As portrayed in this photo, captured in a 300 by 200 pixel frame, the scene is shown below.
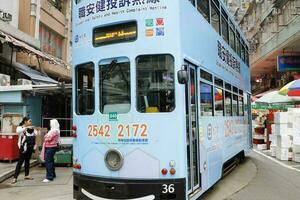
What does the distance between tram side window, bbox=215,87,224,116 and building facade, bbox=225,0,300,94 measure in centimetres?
1403

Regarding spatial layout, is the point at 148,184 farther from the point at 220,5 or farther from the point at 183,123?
the point at 220,5

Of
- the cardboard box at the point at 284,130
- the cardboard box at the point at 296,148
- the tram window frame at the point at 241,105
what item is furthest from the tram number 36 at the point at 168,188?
the cardboard box at the point at 284,130

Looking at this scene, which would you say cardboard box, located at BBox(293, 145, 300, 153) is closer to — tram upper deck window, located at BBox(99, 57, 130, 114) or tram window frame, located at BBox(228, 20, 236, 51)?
tram window frame, located at BBox(228, 20, 236, 51)

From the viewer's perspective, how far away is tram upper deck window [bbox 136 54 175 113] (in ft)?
18.4

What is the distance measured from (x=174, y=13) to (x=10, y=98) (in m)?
8.70

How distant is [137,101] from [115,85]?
469 mm

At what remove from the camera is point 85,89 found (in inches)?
247

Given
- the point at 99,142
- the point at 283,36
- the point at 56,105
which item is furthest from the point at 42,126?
the point at 283,36

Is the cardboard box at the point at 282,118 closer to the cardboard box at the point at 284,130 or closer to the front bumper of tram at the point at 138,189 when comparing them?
the cardboard box at the point at 284,130

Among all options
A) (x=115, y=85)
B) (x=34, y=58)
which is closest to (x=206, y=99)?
(x=115, y=85)

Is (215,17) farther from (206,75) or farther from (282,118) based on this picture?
(282,118)

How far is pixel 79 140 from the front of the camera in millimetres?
6258

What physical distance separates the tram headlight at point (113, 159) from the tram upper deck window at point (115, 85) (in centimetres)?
63

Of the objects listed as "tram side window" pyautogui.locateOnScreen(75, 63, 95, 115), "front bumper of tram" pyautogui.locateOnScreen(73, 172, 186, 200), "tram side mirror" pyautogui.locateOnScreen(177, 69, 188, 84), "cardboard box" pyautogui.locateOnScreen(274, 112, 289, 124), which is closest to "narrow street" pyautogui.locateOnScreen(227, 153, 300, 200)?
"front bumper of tram" pyautogui.locateOnScreen(73, 172, 186, 200)
